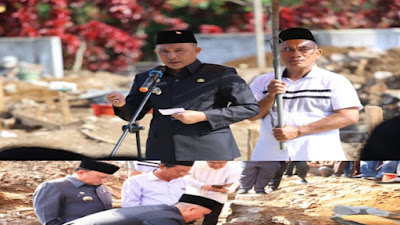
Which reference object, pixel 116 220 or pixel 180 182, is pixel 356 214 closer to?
pixel 180 182

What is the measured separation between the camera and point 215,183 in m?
3.43

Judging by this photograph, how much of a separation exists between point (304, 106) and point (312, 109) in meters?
0.04

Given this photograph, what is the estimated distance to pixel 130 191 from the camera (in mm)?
3455

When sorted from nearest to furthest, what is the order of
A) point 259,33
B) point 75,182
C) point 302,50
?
point 75,182, point 302,50, point 259,33

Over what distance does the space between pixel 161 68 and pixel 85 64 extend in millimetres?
1922

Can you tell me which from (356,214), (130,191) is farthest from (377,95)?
(130,191)

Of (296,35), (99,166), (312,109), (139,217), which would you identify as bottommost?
(139,217)

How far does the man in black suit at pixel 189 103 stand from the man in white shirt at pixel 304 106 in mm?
204

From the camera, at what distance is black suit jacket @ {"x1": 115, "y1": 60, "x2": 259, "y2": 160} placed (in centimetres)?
361

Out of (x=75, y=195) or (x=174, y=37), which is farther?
(x=174, y=37)

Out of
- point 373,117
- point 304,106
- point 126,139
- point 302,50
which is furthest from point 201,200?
point 126,139

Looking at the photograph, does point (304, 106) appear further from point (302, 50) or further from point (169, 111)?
point (169, 111)

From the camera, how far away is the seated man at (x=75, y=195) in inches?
135

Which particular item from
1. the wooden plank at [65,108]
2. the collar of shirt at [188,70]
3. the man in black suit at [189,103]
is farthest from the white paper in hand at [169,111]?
the wooden plank at [65,108]
